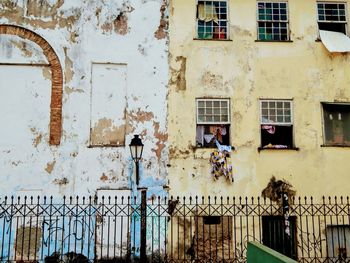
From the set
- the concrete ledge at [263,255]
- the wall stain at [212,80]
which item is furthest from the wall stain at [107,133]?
the concrete ledge at [263,255]

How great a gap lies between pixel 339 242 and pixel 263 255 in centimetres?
645

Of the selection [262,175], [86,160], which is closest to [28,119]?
[86,160]

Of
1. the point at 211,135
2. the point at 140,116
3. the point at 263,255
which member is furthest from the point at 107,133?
the point at 263,255

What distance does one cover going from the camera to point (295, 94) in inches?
554

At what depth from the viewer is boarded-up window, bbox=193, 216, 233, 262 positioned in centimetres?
1293

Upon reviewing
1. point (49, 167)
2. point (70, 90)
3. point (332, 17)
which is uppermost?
point (332, 17)

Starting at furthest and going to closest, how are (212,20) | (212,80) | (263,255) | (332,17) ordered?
(332,17)
(212,20)
(212,80)
(263,255)

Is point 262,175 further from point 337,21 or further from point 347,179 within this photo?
point 337,21

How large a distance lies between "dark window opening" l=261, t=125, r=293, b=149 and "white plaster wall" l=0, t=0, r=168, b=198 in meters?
3.26

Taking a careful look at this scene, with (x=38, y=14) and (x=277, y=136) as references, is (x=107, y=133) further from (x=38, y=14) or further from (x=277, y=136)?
(x=277, y=136)

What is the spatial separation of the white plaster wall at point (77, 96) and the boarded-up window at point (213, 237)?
68.0 inches

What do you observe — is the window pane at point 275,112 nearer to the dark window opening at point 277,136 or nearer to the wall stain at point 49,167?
the dark window opening at point 277,136

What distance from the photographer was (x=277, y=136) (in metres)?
14.0

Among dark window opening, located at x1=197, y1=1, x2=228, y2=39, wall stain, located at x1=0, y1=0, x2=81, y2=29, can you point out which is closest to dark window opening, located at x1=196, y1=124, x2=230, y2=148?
dark window opening, located at x1=197, y1=1, x2=228, y2=39
